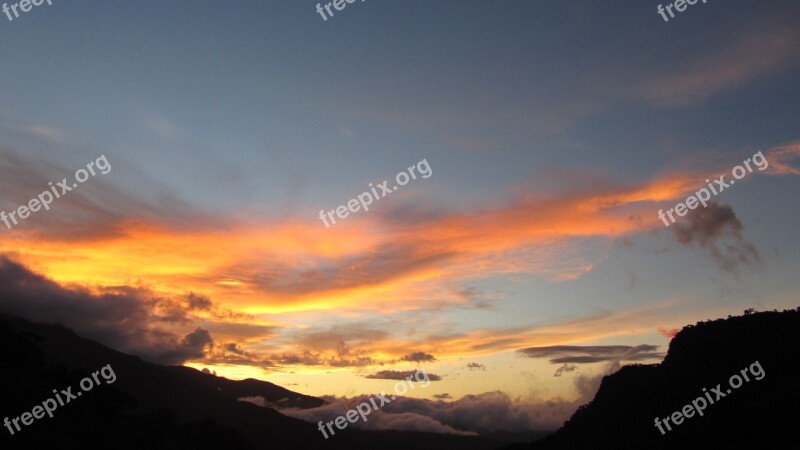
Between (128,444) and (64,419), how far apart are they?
1216 cm

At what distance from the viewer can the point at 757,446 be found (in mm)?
120562

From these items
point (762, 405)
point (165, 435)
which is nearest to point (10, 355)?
point (165, 435)

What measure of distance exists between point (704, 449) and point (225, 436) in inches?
4752

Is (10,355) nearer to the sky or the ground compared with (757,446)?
nearer to the sky

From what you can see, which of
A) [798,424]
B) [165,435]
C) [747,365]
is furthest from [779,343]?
[165,435]

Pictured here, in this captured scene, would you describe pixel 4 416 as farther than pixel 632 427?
No

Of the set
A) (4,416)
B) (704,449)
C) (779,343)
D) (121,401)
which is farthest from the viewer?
(779,343)

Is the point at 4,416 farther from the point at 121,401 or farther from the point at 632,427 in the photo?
the point at 632,427

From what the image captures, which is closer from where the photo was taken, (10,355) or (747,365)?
(10,355)

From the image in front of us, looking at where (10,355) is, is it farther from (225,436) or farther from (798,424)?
(798,424)

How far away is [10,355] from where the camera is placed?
76.8 meters

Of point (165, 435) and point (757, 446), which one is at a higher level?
point (165, 435)

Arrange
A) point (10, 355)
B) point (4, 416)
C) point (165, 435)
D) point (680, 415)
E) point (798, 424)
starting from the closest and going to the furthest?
point (4, 416) < point (10, 355) < point (165, 435) < point (798, 424) < point (680, 415)

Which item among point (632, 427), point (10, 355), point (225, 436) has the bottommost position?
point (632, 427)
